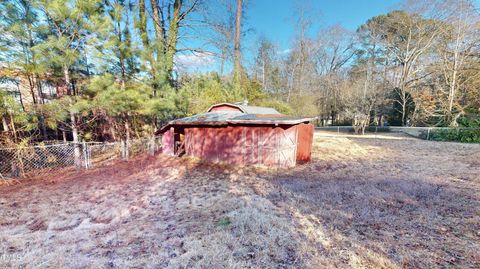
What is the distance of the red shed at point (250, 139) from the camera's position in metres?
7.85

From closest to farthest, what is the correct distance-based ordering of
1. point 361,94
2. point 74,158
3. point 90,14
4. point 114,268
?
point 114,268
point 90,14
point 74,158
point 361,94

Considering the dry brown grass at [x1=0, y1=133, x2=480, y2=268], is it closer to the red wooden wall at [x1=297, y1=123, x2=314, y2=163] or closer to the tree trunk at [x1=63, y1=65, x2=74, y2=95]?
the red wooden wall at [x1=297, y1=123, x2=314, y2=163]

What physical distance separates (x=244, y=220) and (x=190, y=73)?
1090 cm

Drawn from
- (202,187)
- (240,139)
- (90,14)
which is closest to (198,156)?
(240,139)

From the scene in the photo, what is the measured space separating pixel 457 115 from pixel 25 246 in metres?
22.1

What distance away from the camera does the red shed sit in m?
7.85

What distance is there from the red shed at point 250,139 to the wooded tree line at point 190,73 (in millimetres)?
1920

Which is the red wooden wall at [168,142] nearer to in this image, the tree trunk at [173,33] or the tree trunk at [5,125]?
the tree trunk at [173,33]

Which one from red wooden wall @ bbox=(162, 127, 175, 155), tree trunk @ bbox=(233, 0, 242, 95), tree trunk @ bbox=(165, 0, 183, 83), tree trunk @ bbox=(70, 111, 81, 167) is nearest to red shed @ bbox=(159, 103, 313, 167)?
red wooden wall @ bbox=(162, 127, 175, 155)

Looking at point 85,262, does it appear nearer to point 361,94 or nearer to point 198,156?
point 198,156

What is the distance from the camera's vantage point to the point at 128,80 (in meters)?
8.45

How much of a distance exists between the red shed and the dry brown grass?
1188mm

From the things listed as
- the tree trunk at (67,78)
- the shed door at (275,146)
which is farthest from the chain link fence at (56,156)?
the shed door at (275,146)

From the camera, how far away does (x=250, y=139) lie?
26.5ft
